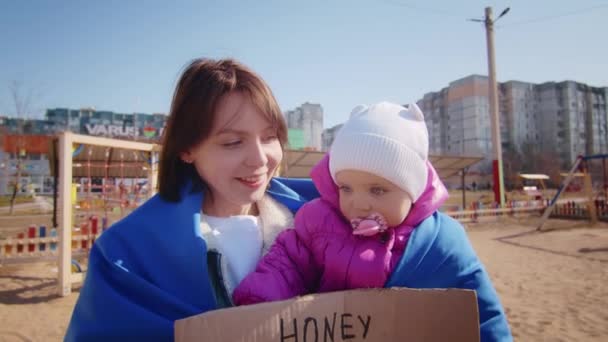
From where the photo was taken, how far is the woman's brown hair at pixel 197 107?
1329 mm

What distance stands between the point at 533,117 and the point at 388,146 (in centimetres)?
6428

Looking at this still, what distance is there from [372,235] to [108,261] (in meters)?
0.89

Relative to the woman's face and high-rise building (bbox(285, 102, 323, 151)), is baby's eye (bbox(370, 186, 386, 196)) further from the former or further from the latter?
high-rise building (bbox(285, 102, 323, 151))

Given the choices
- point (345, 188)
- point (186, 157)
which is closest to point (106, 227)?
point (186, 157)

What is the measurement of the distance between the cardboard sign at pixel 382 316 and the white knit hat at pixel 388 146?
0.52 m

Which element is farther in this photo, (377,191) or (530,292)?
(530,292)

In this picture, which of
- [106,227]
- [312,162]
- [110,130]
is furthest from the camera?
[110,130]

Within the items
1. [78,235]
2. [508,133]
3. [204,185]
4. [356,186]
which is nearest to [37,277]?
[78,235]

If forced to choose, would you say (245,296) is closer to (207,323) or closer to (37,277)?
(207,323)

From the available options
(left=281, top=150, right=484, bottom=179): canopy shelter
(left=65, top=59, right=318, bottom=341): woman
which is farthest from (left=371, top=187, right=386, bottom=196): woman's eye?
(left=281, top=150, right=484, bottom=179): canopy shelter

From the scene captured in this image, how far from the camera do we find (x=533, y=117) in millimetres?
54719

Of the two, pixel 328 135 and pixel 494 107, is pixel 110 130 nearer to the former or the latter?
pixel 328 135

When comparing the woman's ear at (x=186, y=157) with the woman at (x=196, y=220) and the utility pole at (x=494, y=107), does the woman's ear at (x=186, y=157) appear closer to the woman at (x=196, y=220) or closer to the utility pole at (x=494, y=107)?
the woman at (x=196, y=220)

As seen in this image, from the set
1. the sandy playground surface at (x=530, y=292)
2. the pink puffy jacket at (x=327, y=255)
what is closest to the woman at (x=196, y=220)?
the pink puffy jacket at (x=327, y=255)
